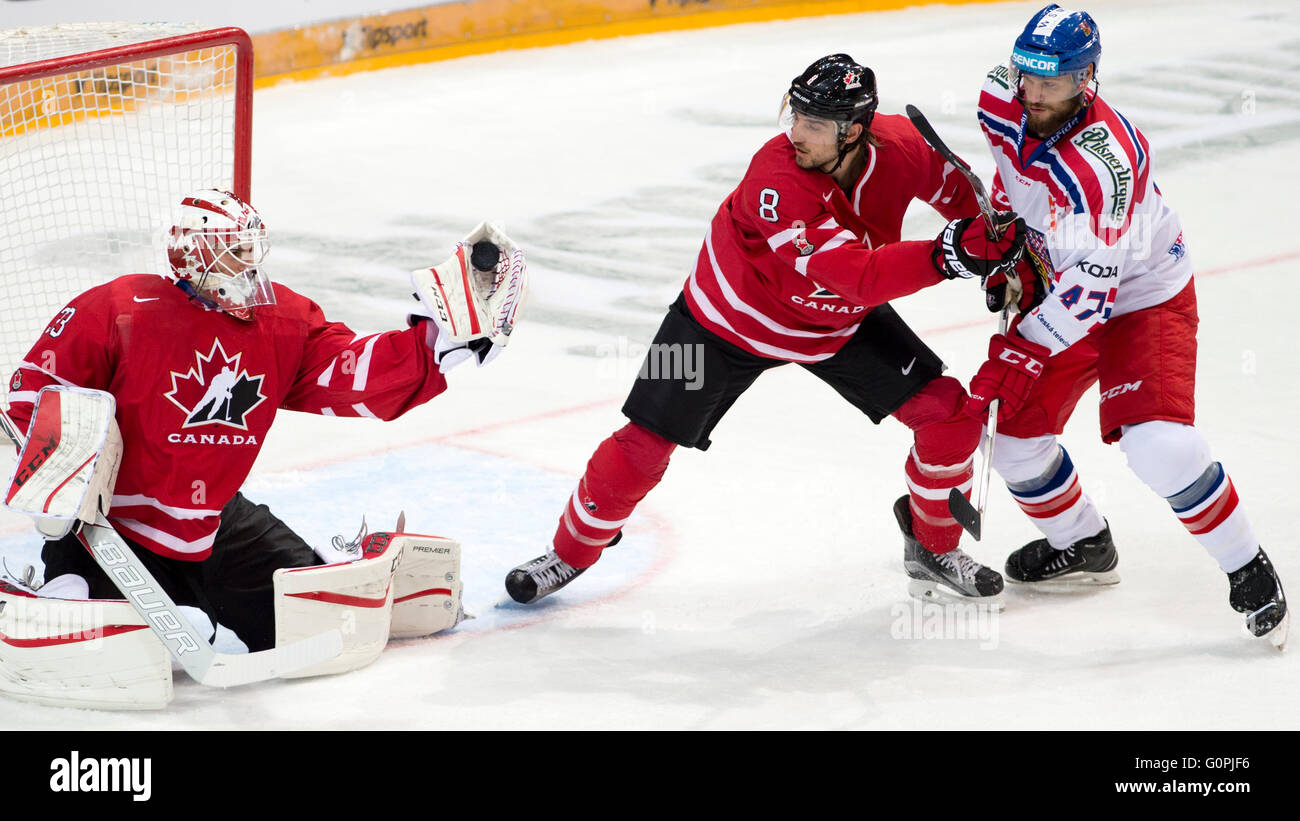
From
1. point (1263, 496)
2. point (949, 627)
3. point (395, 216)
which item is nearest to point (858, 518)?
point (949, 627)

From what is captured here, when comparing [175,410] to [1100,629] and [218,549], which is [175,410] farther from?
[1100,629]

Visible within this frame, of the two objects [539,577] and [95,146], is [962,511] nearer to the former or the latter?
[539,577]

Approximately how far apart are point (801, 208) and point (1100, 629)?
994mm

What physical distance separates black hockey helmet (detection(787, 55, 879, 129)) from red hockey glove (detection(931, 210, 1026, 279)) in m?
0.28

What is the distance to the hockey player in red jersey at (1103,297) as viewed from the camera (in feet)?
8.84

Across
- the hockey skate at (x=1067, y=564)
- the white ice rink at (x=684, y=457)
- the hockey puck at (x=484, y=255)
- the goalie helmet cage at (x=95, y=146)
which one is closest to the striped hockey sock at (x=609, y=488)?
the white ice rink at (x=684, y=457)

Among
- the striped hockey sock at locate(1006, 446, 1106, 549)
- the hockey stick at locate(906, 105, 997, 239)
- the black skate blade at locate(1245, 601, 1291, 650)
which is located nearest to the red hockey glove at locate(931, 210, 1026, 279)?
the hockey stick at locate(906, 105, 997, 239)

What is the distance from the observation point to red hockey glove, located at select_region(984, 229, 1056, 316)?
2.79 meters

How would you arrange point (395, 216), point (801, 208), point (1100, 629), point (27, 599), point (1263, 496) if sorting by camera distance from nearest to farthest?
point (27, 599), point (801, 208), point (1100, 629), point (1263, 496), point (395, 216)

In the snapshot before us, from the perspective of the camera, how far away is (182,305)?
260 centimetres

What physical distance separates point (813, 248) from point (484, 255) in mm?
559

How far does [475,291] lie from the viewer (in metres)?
2.62

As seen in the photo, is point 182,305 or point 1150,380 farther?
point 1150,380

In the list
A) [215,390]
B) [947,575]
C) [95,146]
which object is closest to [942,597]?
[947,575]
